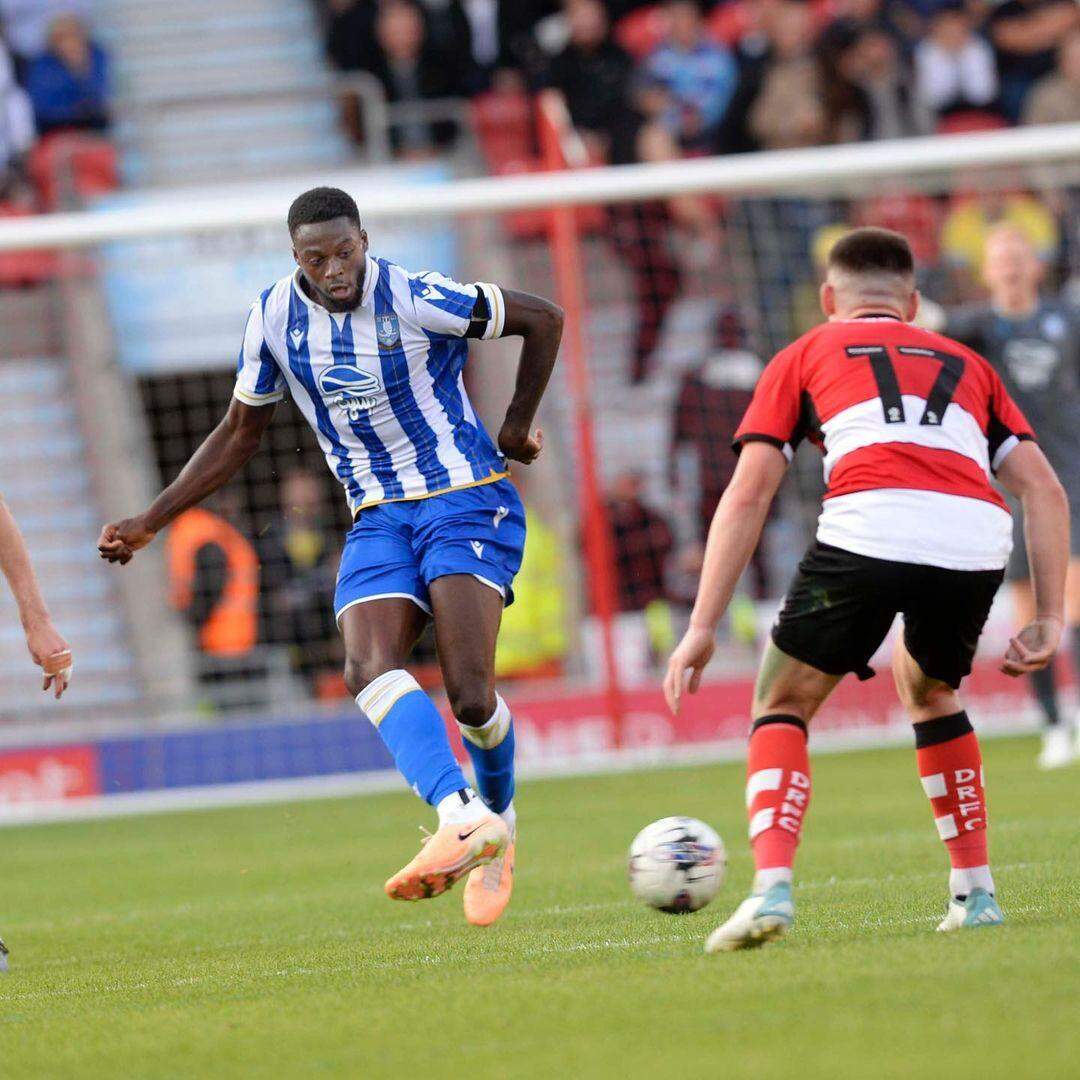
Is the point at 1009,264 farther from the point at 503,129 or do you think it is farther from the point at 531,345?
the point at 503,129

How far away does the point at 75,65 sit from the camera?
59.7ft

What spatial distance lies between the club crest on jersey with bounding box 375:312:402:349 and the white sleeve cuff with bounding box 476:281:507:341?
29cm

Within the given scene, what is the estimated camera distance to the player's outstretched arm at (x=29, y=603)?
613cm

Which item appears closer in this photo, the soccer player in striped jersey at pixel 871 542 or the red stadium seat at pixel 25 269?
the soccer player in striped jersey at pixel 871 542

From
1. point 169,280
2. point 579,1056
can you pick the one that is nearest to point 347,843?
point 579,1056

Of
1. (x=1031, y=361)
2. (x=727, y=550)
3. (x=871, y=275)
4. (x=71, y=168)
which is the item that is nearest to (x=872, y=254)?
(x=871, y=275)

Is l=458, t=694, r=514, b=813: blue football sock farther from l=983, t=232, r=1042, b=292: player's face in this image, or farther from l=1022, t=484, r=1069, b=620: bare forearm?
l=983, t=232, r=1042, b=292: player's face

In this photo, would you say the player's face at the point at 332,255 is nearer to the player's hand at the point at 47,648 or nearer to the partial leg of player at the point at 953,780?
the player's hand at the point at 47,648

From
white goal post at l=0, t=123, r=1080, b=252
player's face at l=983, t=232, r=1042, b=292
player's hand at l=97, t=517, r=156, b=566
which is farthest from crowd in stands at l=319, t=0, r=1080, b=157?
player's hand at l=97, t=517, r=156, b=566

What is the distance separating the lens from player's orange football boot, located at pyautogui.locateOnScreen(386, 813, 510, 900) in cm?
545

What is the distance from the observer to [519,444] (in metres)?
6.75

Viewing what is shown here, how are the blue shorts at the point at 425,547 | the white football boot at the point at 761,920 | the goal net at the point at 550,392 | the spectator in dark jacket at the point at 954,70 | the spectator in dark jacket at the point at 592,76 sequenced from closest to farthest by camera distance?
1. the white football boot at the point at 761,920
2. the blue shorts at the point at 425,547
3. the goal net at the point at 550,392
4. the spectator in dark jacket at the point at 592,76
5. the spectator in dark jacket at the point at 954,70

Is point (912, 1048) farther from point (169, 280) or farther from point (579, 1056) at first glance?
point (169, 280)

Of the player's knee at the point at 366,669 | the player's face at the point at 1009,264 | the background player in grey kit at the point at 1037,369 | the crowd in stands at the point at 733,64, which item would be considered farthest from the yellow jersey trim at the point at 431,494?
the crowd in stands at the point at 733,64
